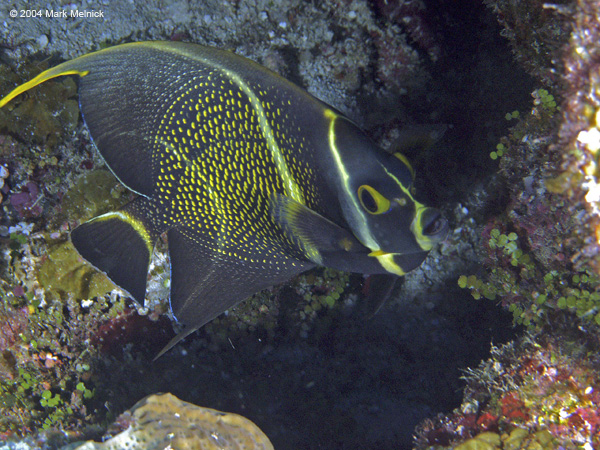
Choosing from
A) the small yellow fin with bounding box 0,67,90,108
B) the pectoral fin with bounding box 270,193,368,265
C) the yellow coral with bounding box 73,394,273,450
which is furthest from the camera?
the yellow coral with bounding box 73,394,273,450

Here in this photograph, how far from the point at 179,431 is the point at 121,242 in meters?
1.14

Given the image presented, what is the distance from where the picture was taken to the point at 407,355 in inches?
136

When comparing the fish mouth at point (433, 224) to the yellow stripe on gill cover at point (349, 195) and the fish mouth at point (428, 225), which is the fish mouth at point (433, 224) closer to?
the fish mouth at point (428, 225)

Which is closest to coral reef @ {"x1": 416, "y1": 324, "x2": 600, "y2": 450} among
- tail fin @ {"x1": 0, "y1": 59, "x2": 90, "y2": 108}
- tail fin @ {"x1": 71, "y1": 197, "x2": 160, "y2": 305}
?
tail fin @ {"x1": 71, "y1": 197, "x2": 160, "y2": 305}

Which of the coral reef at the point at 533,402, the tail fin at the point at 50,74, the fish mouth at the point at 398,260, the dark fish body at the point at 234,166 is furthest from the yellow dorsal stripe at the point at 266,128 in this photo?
the coral reef at the point at 533,402

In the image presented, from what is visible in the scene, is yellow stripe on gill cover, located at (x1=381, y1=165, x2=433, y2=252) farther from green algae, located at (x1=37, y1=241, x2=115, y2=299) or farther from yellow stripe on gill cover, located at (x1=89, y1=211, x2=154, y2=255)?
green algae, located at (x1=37, y1=241, x2=115, y2=299)

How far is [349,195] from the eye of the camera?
5.48 feet

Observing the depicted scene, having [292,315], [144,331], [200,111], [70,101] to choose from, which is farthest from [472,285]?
[70,101]

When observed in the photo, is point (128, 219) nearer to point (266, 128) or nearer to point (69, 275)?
point (266, 128)

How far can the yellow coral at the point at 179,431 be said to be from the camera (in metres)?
2.06

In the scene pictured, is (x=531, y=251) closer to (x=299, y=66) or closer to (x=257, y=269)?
(x=257, y=269)

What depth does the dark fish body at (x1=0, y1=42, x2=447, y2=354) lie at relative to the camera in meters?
1.62

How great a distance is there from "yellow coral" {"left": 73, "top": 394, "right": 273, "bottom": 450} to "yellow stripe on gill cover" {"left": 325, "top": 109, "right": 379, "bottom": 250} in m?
1.44

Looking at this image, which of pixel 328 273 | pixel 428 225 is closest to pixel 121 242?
pixel 428 225
